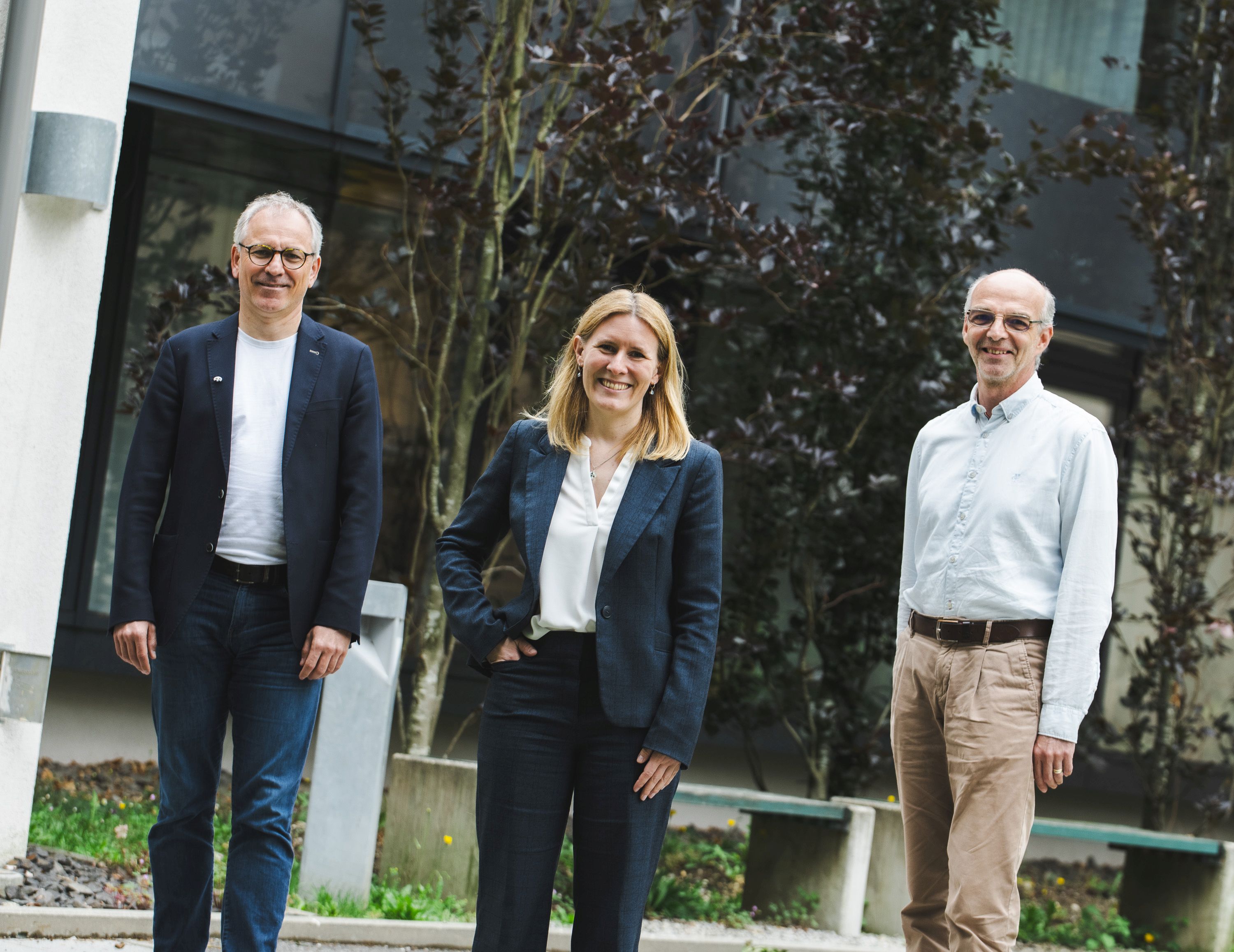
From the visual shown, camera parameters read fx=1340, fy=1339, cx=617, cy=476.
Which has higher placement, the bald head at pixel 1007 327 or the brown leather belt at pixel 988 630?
the bald head at pixel 1007 327

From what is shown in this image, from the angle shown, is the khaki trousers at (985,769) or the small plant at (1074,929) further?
the small plant at (1074,929)

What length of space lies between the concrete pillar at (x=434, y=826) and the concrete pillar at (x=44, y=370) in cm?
145

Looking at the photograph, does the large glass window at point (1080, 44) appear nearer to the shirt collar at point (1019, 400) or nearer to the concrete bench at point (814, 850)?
the concrete bench at point (814, 850)

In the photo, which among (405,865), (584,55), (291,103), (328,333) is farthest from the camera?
(291,103)

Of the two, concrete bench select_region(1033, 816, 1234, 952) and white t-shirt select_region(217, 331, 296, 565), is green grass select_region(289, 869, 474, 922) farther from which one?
concrete bench select_region(1033, 816, 1234, 952)

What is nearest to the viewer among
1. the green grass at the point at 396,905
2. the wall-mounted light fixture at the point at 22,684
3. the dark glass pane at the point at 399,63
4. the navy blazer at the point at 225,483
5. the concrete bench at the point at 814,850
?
the navy blazer at the point at 225,483

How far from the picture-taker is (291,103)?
7.48 m

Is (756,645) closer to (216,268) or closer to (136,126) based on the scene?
(216,268)

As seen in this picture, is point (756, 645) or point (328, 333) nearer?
point (328, 333)

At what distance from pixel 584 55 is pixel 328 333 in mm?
2861

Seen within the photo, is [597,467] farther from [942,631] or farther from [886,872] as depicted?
[886,872]

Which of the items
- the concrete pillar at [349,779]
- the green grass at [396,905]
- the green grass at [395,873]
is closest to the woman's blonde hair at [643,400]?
the green grass at [395,873]

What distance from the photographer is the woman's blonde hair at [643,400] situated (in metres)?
3.16

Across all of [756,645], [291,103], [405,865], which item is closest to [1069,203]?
[756,645]
